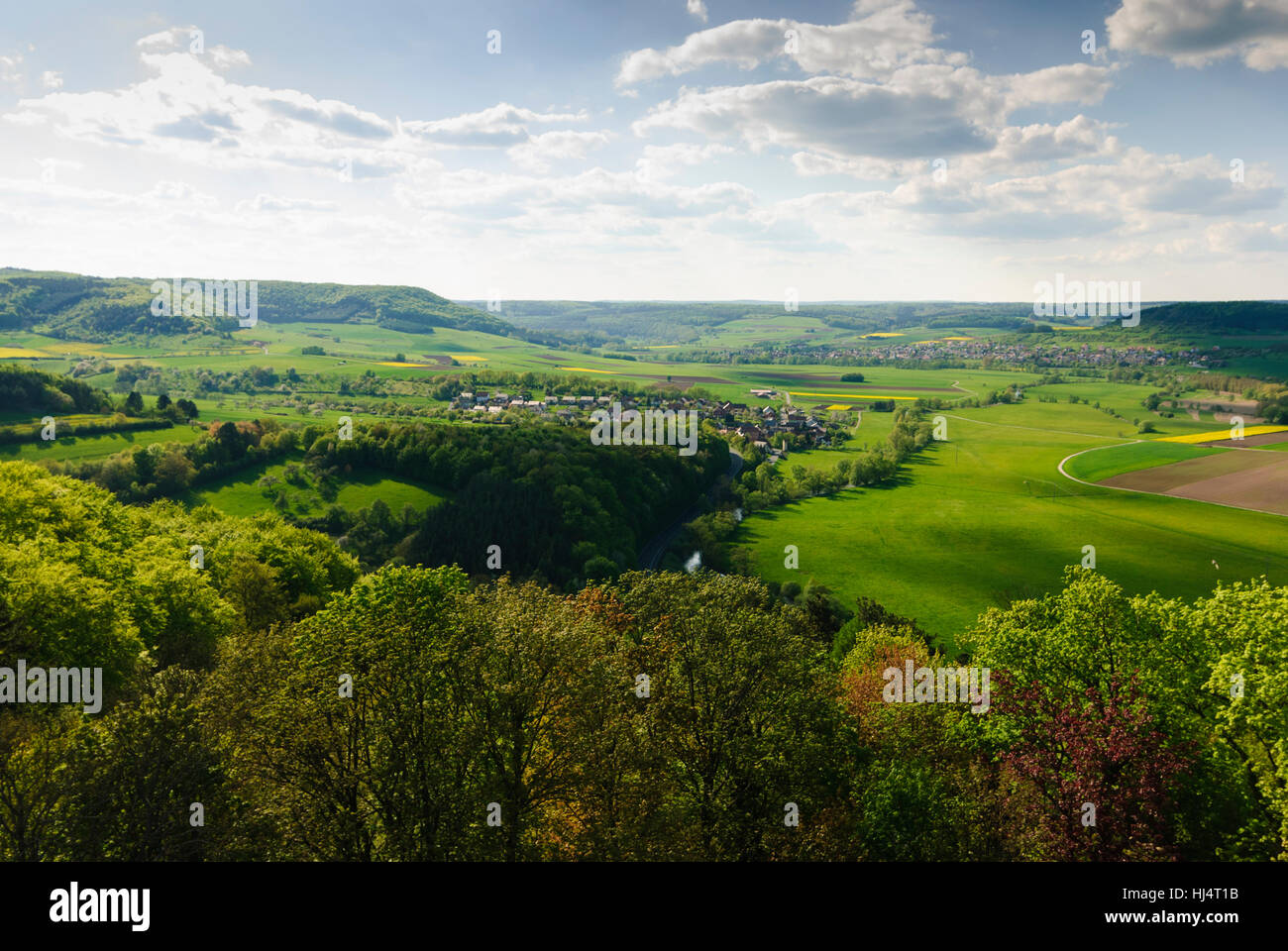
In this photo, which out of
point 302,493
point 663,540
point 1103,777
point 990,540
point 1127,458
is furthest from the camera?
point 1127,458

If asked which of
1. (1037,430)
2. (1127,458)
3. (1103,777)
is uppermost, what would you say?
(1037,430)

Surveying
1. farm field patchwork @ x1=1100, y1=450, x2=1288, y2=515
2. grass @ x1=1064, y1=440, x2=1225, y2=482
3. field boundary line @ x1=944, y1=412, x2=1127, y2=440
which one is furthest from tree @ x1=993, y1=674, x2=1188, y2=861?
field boundary line @ x1=944, y1=412, x2=1127, y2=440

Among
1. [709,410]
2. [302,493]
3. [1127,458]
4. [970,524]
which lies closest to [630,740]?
[302,493]

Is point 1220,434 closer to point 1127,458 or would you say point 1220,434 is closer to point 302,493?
point 1127,458

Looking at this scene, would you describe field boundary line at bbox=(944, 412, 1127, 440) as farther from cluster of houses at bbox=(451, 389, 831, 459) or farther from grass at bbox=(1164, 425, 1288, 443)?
cluster of houses at bbox=(451, 389, 831, 459)
